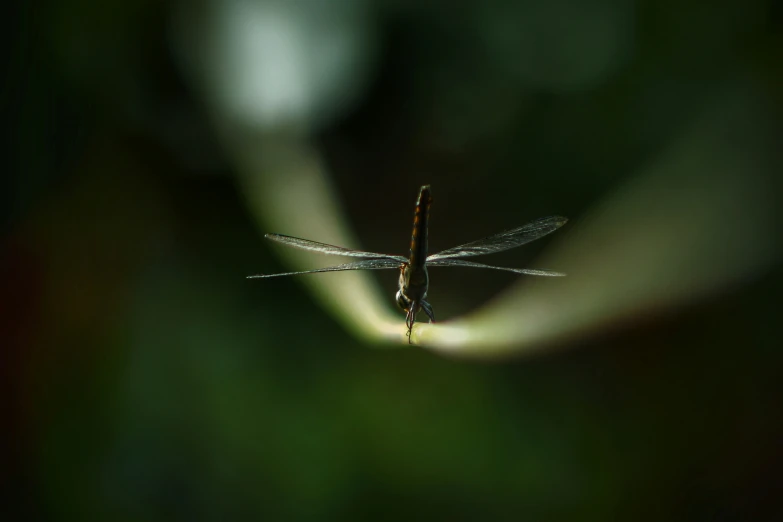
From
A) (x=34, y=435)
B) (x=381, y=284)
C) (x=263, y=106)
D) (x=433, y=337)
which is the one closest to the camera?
(x=433, y=337)

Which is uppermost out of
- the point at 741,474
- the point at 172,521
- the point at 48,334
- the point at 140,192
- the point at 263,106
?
the point at 263,106

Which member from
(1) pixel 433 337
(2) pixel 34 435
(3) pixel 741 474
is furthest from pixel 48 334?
(3) pixel 741 474

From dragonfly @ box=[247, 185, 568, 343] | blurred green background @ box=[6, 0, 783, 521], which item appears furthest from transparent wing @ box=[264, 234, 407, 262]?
blurred green background @ box=[6, 0, 783, 521]

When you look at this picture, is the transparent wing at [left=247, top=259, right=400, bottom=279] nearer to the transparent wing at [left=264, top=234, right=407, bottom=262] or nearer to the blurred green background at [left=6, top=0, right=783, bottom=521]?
the transparent wing at [left=264, top=234, right=407, bottom=262]

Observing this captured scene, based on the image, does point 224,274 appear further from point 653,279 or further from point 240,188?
point 653,279

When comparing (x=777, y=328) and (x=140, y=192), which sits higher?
(x=140, y=192)

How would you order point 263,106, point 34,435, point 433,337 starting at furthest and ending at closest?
point 263,106
point 34,435
point 433,337
